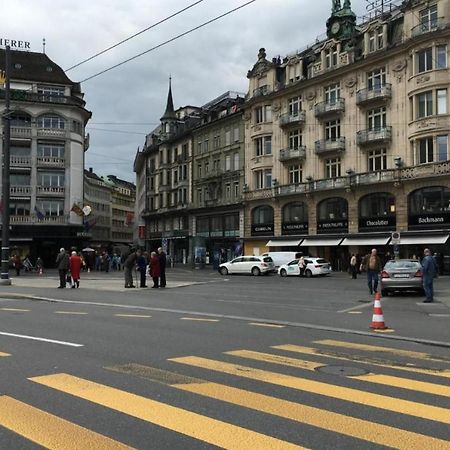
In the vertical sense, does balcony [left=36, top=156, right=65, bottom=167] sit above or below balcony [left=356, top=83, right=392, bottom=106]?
below

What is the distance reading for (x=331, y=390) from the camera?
6570 mm

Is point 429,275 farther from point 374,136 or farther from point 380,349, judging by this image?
point 374,136

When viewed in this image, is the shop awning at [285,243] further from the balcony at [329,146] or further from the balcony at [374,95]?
the balcony at [374,95]

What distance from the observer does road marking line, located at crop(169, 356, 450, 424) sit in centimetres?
571

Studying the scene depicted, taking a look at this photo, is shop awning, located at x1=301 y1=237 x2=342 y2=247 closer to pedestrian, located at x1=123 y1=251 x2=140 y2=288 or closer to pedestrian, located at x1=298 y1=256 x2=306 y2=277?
pedestrian, located at x1=298 y1=256 x2=306 y2=277

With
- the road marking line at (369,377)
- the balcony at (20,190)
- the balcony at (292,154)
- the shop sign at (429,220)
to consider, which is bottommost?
the road marking line at (369,377)

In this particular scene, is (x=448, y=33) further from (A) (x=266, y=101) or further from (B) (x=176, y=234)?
(B) (x=176, y=234)

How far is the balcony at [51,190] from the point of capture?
2425 inches

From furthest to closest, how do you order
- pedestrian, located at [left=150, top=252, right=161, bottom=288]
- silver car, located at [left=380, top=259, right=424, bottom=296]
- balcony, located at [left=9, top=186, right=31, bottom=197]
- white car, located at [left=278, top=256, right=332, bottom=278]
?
balcony, located at [left=9, top=186, right=31, bottom=197], white car, located at [left=278, top=256, right=332, bottom=278], pedestrian, located at [left=150, top=252, right=161, bottom=288], silver car, located at [left=380, top=259, right=424, bottom=296]

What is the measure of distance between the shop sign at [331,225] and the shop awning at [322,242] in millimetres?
849

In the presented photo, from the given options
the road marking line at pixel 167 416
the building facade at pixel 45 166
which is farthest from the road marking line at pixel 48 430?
the building facade at pixel 45 166

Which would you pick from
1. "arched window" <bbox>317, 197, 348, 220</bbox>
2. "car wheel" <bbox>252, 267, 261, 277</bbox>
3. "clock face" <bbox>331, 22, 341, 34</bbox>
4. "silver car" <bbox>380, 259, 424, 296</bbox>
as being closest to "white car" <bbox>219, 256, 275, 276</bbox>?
"car wheel" <bbox>252, 267, 261, 277</bbox>

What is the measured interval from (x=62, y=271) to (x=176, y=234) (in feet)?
154

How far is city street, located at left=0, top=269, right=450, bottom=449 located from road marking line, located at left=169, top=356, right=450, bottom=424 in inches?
0.8
